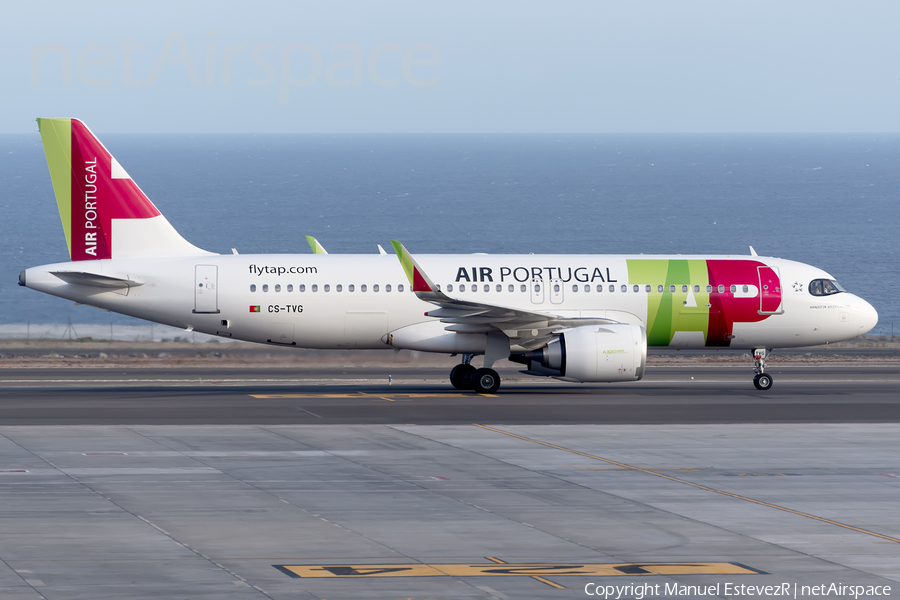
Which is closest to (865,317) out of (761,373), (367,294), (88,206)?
(761,373)

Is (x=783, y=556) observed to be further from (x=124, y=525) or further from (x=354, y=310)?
(x=354, y=310)

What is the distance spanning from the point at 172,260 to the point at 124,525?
18214 mm

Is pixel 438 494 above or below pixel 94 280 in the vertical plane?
below

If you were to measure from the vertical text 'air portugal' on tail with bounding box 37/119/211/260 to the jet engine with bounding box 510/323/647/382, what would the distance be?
11.7 m

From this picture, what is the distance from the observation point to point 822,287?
36219mm

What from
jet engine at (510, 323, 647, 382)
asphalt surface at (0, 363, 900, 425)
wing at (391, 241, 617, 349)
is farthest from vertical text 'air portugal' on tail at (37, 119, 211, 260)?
jet engine at (510, 323, 647, 382)

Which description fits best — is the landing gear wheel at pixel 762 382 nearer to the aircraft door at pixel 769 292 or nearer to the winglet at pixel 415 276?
the aircraft door at pixel 769 292

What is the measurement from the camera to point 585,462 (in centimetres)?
2245

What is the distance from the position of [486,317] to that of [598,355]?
332cm

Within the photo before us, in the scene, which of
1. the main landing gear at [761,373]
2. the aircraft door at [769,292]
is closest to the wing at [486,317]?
the aircraft door at [769,292]

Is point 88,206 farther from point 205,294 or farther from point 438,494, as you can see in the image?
point 438,494

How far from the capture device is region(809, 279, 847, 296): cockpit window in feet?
118

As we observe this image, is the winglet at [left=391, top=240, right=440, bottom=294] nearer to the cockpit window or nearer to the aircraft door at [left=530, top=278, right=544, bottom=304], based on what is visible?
the aircraft door at [left=530, top=278, right=544, bottom=304]

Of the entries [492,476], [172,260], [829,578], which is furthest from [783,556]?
[172,260]
